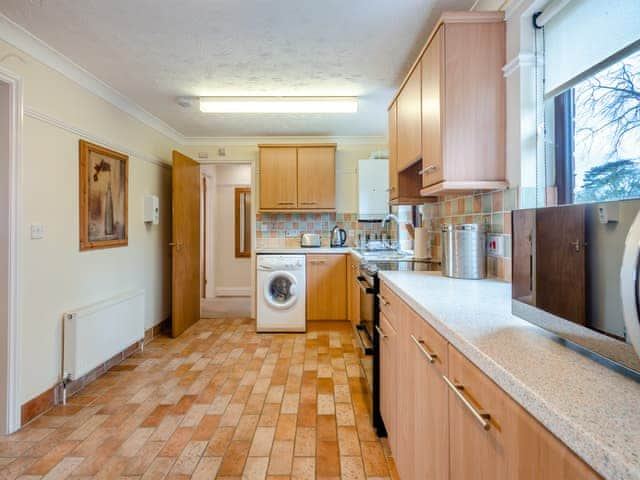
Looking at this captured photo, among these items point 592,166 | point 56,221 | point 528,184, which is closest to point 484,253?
point 528,184

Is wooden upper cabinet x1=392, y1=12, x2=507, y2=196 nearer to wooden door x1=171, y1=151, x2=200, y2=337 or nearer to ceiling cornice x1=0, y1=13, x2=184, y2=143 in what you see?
ceiling cornice x1=0, y1=13, x2=184, y2=143

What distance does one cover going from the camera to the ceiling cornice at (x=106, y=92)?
77.8 inches

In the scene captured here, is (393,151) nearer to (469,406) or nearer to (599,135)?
(599,135)

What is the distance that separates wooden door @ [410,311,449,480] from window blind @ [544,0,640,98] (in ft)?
3.76

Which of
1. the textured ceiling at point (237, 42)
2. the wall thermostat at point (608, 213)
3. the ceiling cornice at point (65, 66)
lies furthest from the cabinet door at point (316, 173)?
the wall thermostat at point (608, 213)

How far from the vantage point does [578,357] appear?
0.70m

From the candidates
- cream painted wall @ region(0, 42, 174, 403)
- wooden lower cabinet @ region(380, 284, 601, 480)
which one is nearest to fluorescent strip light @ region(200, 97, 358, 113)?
cream painted wall @ region(0, 42, 174, 403)

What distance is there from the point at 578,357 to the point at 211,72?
2.71m

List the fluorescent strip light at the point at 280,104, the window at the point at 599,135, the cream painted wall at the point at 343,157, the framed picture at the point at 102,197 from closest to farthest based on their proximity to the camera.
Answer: the window at the point at 599,135 < the framed picture at the point at 102,197 < the fluorescent strip light at the point at 280,104 < the cream painted wall at the point at 343,157

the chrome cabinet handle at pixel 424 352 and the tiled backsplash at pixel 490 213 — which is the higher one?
the tiled backsplash at pixel 490 213

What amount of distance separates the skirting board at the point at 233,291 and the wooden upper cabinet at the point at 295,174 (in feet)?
7.60

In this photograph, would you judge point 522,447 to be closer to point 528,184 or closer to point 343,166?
point 528,184

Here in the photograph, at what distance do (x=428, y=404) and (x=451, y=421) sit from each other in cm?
19

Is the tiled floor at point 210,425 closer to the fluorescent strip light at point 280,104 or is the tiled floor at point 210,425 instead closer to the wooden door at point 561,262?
the wooden door at point 561,262
